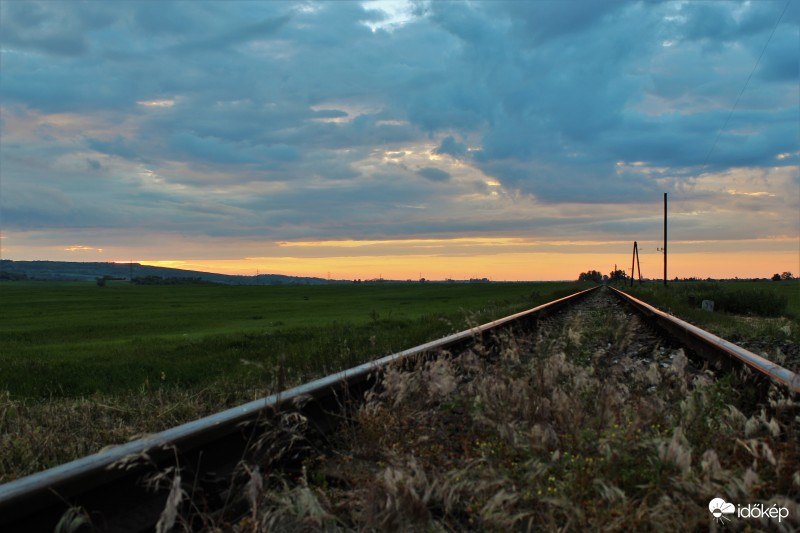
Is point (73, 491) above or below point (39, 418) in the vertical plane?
above

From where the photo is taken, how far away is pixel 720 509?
232 cm

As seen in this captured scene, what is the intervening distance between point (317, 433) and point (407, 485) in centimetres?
122

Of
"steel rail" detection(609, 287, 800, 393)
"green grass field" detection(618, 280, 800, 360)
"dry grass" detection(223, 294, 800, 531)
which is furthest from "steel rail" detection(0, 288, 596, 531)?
"green grass field" detection(618, 280, 800, 360)

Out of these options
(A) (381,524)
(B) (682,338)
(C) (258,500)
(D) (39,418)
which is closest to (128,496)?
(C) (258,500)

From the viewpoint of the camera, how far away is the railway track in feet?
7.23

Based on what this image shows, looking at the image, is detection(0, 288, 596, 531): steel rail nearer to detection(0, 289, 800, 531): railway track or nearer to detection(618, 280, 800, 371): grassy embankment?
detection(0, 289, 800, 531): railway track

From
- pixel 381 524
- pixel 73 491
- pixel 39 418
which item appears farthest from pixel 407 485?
pixel 39 418

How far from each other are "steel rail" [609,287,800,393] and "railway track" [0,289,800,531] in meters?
0.04

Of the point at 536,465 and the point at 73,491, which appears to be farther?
the point at 536,465

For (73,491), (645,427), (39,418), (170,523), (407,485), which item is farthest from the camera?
(39,418)

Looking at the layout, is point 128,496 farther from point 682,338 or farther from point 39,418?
point 682,338

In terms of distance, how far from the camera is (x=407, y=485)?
2455 mm

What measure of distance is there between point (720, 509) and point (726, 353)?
4.27 meters

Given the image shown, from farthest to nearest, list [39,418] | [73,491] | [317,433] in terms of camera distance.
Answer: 1. [39,418]
2. [317,433]
3. [73,491]
